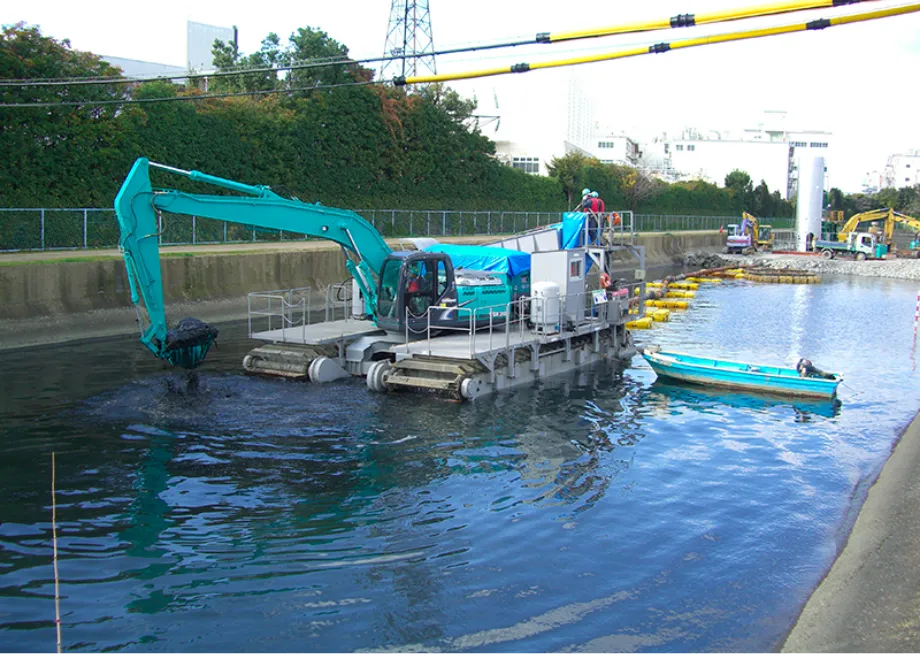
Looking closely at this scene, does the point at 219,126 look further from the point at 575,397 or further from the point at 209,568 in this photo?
the point at 209,568

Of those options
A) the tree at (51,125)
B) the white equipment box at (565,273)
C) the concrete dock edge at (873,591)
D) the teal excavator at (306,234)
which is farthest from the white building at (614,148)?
the concrete dock edge at (873,591)

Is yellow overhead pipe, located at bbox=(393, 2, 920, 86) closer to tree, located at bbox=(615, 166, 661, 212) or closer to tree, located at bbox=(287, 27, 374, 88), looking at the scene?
tree, located at bbox=(287, 27, 374, 88)

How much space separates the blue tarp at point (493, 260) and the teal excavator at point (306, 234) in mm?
547

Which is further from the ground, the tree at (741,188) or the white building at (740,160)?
the white building at (740,160)

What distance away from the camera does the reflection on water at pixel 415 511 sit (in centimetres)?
1031

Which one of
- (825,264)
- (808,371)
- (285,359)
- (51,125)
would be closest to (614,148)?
(825,264)

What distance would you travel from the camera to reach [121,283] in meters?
30.9

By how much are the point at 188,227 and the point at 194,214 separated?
2156cm

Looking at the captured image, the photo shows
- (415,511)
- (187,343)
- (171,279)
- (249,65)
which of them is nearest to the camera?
(415,511)

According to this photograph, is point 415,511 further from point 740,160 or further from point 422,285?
point 740,160

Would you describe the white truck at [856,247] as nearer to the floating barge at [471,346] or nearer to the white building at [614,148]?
the white building at [614,148]

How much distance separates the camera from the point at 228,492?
14.3m

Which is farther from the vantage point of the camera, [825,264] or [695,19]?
[825,264]

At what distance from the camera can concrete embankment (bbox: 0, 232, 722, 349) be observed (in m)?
27.5
